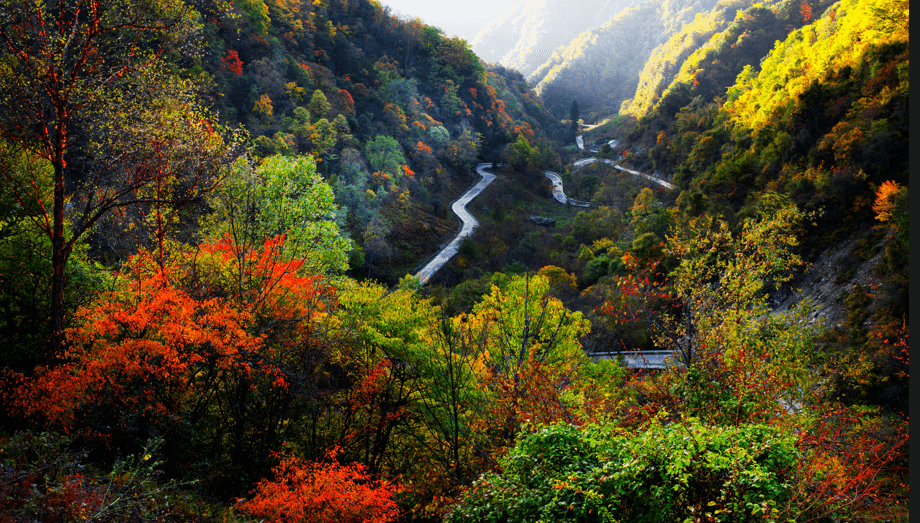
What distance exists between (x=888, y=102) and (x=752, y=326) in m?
23.7

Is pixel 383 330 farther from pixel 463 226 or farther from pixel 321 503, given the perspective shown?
pixel 463 226

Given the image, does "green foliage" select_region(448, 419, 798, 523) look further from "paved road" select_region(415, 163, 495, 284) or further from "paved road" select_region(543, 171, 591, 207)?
"paved road" select_region(543, 171, 591, 207)

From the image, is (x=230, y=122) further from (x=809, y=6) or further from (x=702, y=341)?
(x=809, y=6)

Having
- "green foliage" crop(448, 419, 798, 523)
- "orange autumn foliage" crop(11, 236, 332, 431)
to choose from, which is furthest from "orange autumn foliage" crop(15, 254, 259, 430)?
"green foliage" crop(448, 419, 798, 523)

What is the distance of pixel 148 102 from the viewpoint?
602 inches

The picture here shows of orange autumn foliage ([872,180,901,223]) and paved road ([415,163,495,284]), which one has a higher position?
paved road ([415,163,495,284])

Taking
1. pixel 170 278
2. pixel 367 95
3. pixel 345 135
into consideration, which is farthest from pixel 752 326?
pixel 367 95

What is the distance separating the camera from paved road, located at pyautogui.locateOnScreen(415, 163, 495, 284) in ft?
148

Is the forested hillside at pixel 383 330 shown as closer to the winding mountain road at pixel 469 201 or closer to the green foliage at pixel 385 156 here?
the winding mountain road at pixel 469 201

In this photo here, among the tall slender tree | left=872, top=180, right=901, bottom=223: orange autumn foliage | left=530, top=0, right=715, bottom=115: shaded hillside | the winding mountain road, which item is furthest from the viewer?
left=530, top=0, right=715, bottom=115: shaded hillside

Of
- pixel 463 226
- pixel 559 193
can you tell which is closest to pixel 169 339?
pixel 463 226

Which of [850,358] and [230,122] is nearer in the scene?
[850,358]

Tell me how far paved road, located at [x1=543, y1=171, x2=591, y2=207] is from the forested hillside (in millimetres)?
26055

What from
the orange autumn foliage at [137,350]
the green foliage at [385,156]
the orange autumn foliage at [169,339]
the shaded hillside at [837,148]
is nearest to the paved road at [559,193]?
the shaded hillside at [837,148]
